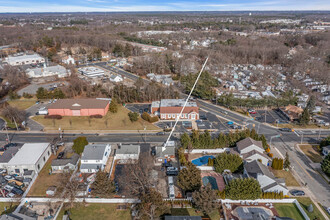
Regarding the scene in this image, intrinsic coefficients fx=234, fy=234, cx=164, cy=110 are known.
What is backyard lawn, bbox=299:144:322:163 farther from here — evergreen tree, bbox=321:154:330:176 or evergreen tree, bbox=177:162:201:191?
evergreen tree, bbox=177:162:201:191

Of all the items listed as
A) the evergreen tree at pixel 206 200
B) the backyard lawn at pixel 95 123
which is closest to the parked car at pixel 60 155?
the backyard lawn at pixel 95 123

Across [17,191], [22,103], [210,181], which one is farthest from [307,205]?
[22,103]

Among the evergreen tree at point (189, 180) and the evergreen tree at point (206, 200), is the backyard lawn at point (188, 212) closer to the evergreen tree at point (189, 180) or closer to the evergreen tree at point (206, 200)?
the evergreen tree at point (206, 200)

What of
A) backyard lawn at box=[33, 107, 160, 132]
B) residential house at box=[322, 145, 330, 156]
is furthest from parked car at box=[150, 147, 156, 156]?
residential house at box=[322, 145, 330, 156]

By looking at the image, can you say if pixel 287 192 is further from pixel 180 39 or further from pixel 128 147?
pixel 180 39

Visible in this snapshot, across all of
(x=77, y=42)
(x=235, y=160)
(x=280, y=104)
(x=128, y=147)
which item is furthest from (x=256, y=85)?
(x=77, y=42)

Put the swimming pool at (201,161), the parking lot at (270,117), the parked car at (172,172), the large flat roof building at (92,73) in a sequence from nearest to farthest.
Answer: the parked car at (172,172) < the swimming pool at (201,161) < the parking lot at (270,117) < the large flat roof building at (92,73)

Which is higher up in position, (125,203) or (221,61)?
(221,61)
